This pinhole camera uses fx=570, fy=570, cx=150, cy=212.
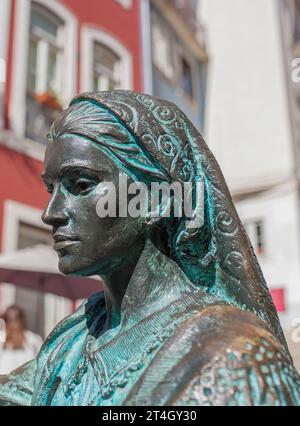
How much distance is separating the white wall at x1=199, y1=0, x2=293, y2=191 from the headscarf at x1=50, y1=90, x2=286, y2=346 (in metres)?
12.9

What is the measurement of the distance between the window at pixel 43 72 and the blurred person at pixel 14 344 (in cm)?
356

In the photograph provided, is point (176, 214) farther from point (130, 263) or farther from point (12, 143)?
point (12, 143)

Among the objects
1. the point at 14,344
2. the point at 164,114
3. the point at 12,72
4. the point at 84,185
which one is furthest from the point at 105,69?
the point at 84,185

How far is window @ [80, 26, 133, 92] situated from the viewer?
9234mm

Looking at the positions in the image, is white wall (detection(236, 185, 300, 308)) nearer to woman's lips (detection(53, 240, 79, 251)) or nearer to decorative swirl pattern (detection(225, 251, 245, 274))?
decorative swirl pattern (detection(225, 251, 245, 274))

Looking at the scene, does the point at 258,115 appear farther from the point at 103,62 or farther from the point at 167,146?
the point at 167,146

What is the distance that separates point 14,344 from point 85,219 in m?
4.06

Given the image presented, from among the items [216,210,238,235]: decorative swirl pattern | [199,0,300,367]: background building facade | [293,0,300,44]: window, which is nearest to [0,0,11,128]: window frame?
[216,210,238,235]: decorative swirl pattern

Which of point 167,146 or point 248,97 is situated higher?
point 248,97

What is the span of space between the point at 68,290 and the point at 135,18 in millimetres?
6781

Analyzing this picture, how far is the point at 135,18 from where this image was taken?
35.6ft

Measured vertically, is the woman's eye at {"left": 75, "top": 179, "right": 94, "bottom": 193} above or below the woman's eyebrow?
below

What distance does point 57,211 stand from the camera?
1209mm

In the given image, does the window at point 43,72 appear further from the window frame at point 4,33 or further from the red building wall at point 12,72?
the window frame at point 4,33
